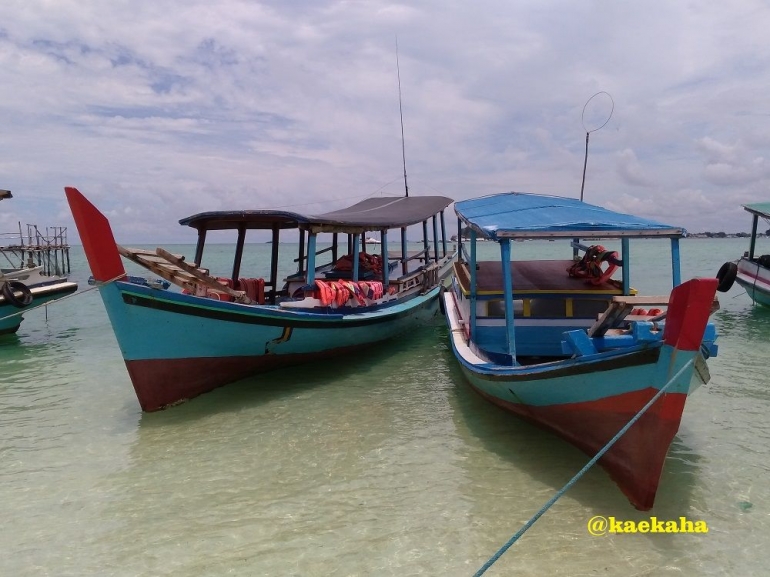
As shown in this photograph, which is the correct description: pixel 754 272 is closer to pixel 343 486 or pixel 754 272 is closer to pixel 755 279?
pixel 755 279

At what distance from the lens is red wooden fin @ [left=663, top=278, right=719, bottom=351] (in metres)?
3.78

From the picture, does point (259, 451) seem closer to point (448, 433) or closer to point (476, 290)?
point (448, 433)

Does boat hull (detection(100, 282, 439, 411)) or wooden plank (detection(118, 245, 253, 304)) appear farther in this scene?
wooden plank (detection(118, 245, 253, 304))

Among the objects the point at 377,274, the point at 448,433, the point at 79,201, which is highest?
the point at 79,201

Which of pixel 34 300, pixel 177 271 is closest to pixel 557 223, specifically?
pixel 177 271

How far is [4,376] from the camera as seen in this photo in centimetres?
998

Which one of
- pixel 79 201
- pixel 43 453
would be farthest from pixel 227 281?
pixel 43 453

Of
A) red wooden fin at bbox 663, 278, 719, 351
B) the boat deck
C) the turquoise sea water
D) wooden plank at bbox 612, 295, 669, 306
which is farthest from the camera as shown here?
the boat deck

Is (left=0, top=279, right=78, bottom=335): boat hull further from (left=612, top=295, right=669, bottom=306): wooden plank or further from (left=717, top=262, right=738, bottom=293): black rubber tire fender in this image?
(left=717, top=262, right=738, bottom=293): black rubber tire fender

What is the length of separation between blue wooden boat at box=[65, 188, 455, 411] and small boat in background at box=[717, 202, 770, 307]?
11.8 meters

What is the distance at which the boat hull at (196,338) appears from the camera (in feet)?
22.4

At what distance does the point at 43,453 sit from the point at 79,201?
2984 mm

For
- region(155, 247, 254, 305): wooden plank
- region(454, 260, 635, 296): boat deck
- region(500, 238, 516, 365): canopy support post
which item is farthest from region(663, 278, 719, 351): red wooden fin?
region(155, 247, 254, 305): wooden plank

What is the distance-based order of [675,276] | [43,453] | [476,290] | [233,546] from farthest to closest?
[476,290]
[43,453]
[675,276]
[233,546]
